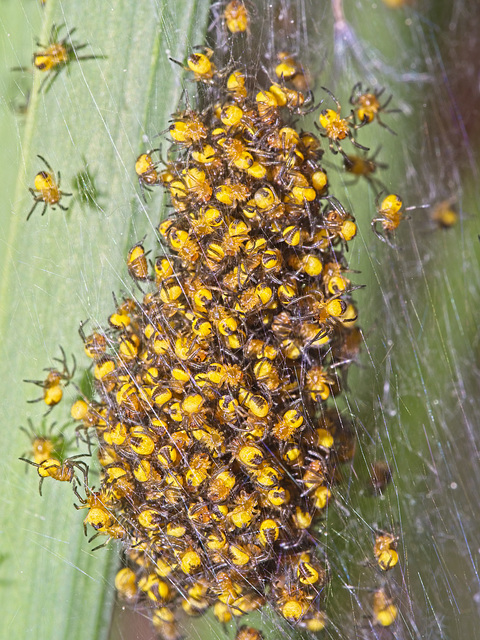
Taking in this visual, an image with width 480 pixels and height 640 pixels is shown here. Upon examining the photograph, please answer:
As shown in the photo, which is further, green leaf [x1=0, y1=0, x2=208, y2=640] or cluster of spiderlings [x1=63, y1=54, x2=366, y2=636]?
green leaf [x1=0, y1=0, x2=208, y2=640]

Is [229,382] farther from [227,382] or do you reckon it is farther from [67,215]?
[67,215]

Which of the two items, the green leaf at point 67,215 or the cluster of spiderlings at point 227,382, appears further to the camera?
the green leaf at point 67,215

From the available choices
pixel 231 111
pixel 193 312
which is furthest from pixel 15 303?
pixel 231 111

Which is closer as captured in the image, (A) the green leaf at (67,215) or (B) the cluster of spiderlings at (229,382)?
(B) the cluster of spiderlings at (229,382)

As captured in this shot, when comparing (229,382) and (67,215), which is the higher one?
(67,215)

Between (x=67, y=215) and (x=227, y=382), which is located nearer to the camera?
(x=227, y=382)

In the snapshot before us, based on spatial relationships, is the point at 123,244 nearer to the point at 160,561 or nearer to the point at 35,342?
the point at 35,342

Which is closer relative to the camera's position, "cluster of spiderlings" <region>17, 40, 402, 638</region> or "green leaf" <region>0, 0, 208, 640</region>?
"cluster of spiderlings" <region>17, 40, 402, 638</region>

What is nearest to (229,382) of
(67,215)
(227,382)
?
(227,382)
